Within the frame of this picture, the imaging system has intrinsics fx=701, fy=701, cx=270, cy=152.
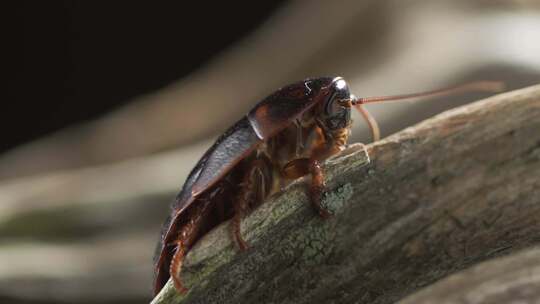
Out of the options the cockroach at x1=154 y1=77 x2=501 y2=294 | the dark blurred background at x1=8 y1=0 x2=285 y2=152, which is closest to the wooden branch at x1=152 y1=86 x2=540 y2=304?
the cockroach at x1=154 y1=77 x2=501 y2=294

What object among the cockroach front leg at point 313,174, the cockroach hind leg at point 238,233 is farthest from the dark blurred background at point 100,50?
the cockroach hind leg at point 238,233

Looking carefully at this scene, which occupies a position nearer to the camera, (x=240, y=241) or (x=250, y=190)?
(x=240, y=241)

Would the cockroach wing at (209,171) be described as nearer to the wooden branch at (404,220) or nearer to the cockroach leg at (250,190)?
the cockroach leg at (250,190)

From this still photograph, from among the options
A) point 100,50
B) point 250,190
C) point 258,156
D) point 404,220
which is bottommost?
point 404,220

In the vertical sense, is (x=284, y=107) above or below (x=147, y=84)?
below

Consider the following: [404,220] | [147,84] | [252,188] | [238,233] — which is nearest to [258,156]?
[252,188]

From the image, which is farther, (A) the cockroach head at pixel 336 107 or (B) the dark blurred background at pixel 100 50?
(B) the dark blurred background at pixel 100 50

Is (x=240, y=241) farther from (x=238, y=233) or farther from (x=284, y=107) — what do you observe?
(x=284, y=107)
